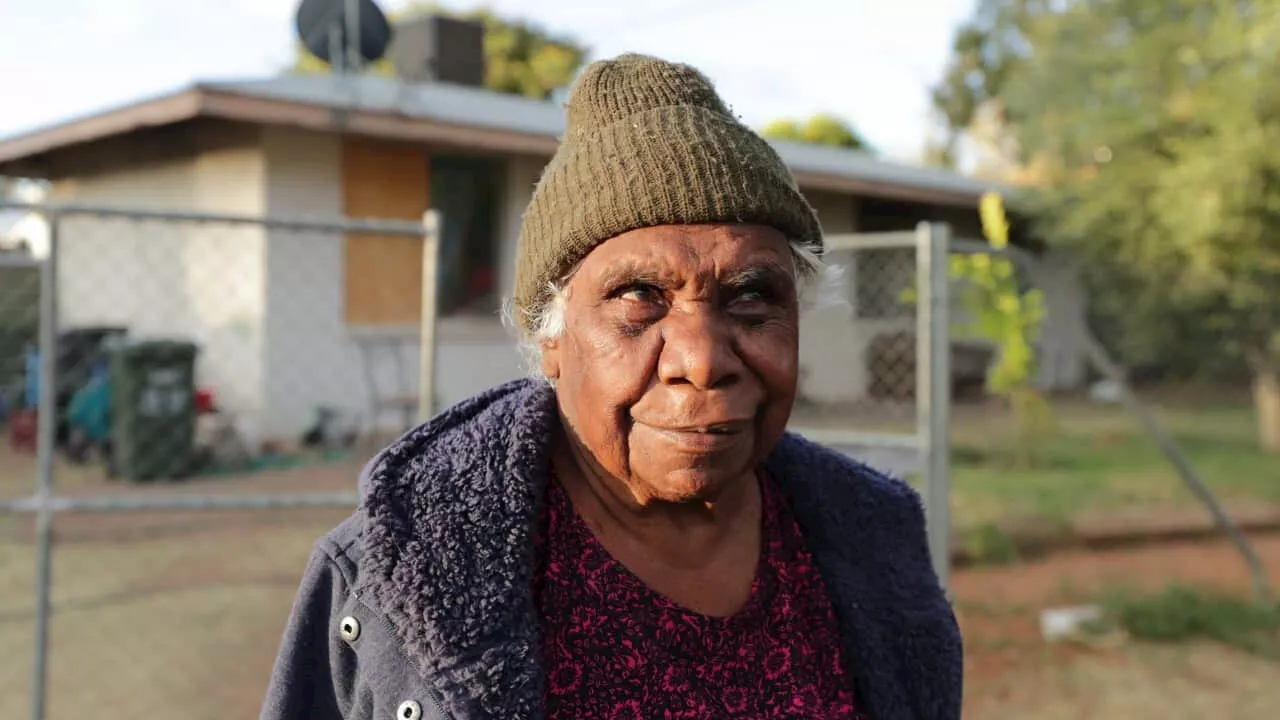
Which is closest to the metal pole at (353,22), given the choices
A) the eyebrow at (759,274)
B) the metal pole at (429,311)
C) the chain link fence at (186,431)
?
the chain link fence at (186,431)

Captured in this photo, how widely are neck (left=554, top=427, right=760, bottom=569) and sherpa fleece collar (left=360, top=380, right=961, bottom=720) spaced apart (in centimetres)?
6

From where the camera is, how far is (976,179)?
770 inches

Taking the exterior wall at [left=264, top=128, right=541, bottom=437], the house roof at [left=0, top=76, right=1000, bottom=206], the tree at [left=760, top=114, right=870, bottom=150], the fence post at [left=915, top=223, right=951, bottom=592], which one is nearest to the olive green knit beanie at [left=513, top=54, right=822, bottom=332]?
the fence post at [left=915, top=223, right=951, bottom=592]

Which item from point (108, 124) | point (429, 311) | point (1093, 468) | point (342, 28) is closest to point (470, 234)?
point (108, 124)

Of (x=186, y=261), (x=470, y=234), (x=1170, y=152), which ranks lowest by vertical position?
(x=186, y=261)

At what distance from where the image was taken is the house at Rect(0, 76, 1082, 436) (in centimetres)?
1021

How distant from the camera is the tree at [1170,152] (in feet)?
28.1

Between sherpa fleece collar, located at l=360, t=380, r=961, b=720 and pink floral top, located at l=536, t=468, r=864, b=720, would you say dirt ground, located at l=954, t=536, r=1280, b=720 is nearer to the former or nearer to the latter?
sherpa fleece collar, located at l=360, t=380, r=961, b=720

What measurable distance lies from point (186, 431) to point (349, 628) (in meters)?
8.74

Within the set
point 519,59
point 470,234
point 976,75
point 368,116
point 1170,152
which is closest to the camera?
point 368,116

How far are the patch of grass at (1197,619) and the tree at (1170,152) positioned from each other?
12.7ft

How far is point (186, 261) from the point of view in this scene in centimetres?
1108

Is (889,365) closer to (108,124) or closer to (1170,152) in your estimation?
(1170,152)

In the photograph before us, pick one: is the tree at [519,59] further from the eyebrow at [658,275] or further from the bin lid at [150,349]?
the eyebrow at [658,275]
